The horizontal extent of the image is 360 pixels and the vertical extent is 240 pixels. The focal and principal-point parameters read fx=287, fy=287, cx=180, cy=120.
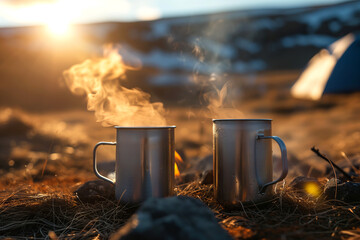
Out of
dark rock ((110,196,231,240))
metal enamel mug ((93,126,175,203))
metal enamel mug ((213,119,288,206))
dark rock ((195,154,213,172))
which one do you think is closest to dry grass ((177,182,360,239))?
metal enamel mug ((213,119,288,206))

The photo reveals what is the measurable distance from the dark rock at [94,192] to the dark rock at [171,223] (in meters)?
1.18

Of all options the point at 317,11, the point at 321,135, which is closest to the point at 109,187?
the point at 321,135

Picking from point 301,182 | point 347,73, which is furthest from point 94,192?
point 347,73

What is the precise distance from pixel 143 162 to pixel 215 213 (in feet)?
2.03

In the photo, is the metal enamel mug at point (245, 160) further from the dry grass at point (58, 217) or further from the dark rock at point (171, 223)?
the dry grass at point (58, 217)

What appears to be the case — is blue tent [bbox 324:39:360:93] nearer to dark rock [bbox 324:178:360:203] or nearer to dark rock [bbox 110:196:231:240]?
dark rock [bbox 324:178:360:203]

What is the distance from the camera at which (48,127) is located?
499 inches

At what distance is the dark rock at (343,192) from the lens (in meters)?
2.17

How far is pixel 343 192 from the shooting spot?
7.18 feet

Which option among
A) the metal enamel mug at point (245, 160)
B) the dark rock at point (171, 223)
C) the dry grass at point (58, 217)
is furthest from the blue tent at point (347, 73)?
the dark rock at point (171, 223)

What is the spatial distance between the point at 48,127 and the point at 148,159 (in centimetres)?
1212

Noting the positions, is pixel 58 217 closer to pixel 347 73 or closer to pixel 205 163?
pixel 205 163

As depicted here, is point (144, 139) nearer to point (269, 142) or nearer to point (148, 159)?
point (148, 159)

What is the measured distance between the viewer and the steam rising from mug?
3082 mm
